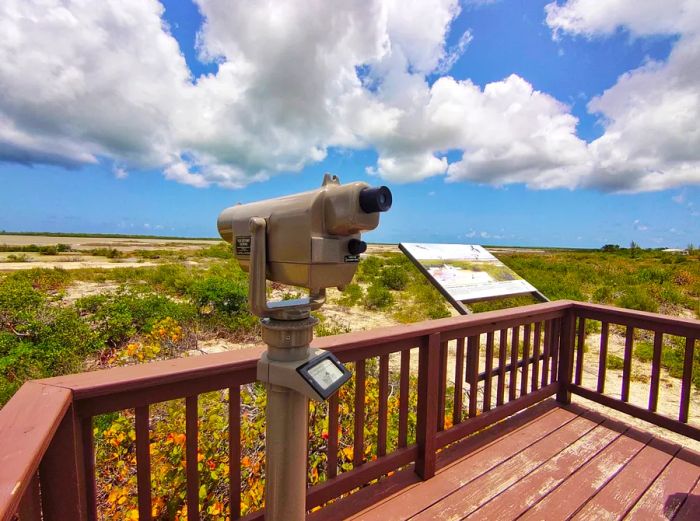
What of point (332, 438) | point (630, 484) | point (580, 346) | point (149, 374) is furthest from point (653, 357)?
point (149, 374)

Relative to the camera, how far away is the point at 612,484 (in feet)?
6.51

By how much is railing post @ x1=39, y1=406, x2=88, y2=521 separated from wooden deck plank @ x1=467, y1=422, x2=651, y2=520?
1.60 meters

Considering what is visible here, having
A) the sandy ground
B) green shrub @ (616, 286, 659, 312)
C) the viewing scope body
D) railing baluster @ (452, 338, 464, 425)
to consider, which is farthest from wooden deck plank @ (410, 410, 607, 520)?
the sandy ground

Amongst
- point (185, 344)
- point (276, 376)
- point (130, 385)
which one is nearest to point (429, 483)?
point (276, 376)

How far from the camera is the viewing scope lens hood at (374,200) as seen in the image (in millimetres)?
923

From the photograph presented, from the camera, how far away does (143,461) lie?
1.26 m

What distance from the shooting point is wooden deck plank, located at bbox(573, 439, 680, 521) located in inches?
Answer: 70.2

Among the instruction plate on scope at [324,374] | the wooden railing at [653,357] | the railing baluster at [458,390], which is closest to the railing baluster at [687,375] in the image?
the wooden railing at [653,357]

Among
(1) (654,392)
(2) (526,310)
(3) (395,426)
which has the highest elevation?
(2) (526,310)

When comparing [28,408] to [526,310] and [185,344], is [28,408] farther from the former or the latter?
[185,344]

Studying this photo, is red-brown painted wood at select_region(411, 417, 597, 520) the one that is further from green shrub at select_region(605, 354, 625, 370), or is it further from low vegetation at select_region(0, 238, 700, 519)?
green shrub at select_region(605, 354, 625, 370)

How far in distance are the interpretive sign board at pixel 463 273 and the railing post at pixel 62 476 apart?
2.01 meters

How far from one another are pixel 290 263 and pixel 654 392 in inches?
110

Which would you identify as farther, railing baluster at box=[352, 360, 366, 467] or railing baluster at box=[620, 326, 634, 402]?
railing baluster at box=[620, 326, 634, 402]
